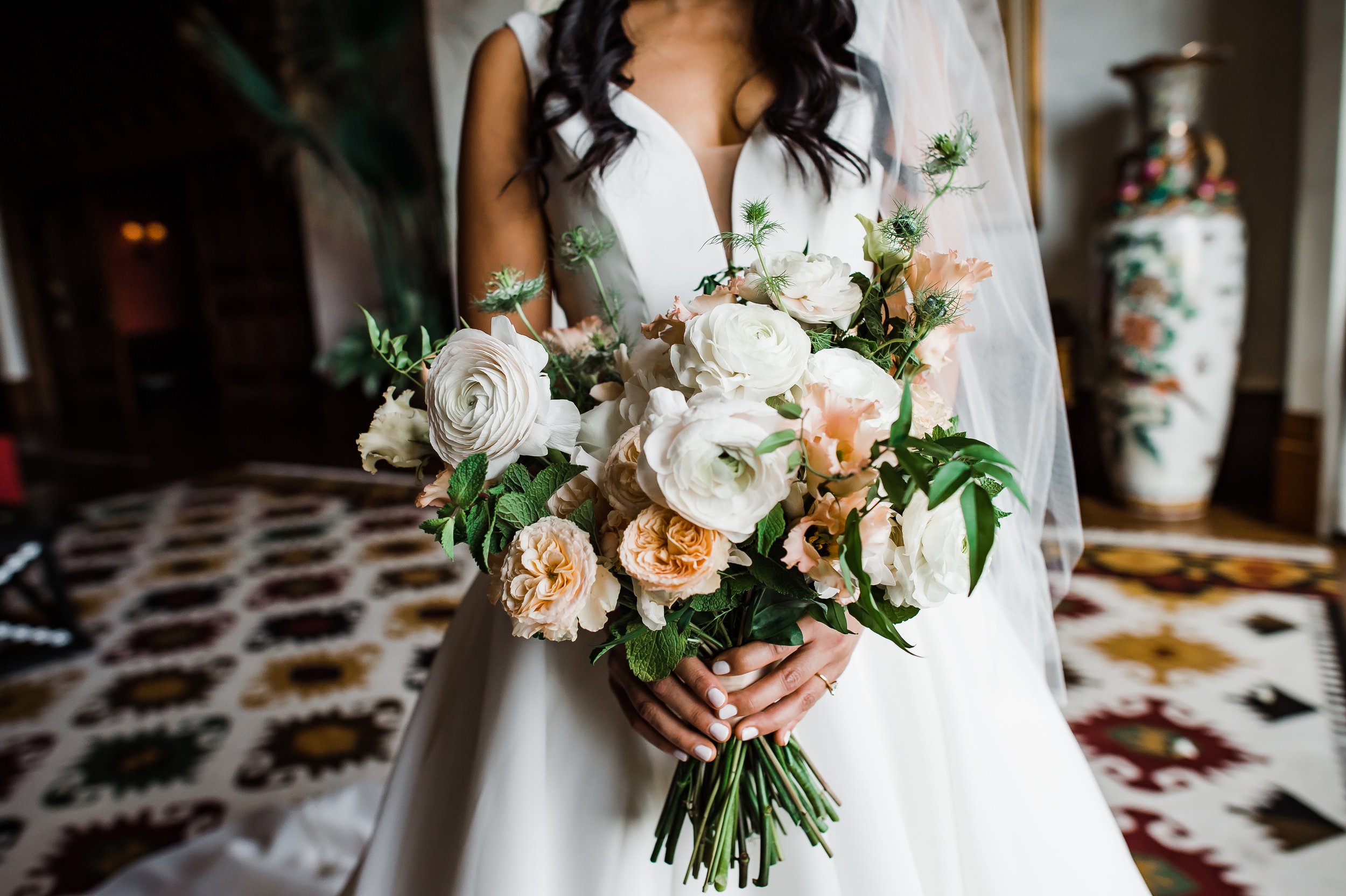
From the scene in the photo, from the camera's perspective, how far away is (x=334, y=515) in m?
4.41

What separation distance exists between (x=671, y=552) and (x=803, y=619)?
9.4 inches

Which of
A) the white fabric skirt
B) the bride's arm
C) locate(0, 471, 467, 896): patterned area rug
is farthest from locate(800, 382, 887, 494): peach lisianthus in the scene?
locate(0, 471, 467, 896): patterned area rug

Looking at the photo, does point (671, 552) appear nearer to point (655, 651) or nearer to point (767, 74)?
point (655, 651)

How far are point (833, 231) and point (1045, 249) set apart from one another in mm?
3144

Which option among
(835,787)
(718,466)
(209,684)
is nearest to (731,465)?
(718,466)

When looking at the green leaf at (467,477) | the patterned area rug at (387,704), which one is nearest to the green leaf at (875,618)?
the green leaf at (467,477)

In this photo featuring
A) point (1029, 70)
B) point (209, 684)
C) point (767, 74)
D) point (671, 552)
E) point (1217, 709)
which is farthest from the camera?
point (1029, 70)

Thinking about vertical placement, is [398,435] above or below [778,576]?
above

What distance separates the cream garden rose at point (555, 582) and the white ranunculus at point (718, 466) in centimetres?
10

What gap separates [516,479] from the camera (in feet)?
2.50

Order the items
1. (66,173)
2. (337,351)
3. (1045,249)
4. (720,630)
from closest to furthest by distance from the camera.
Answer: (720,630), (1045,249), (337,351), (66,173)

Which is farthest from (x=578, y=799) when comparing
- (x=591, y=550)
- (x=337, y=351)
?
(x=337, y=351)

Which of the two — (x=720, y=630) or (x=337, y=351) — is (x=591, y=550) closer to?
(x=720, y=630)

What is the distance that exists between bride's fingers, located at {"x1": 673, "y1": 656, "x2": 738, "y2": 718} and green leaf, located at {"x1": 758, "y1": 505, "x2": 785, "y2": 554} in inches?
7.7
